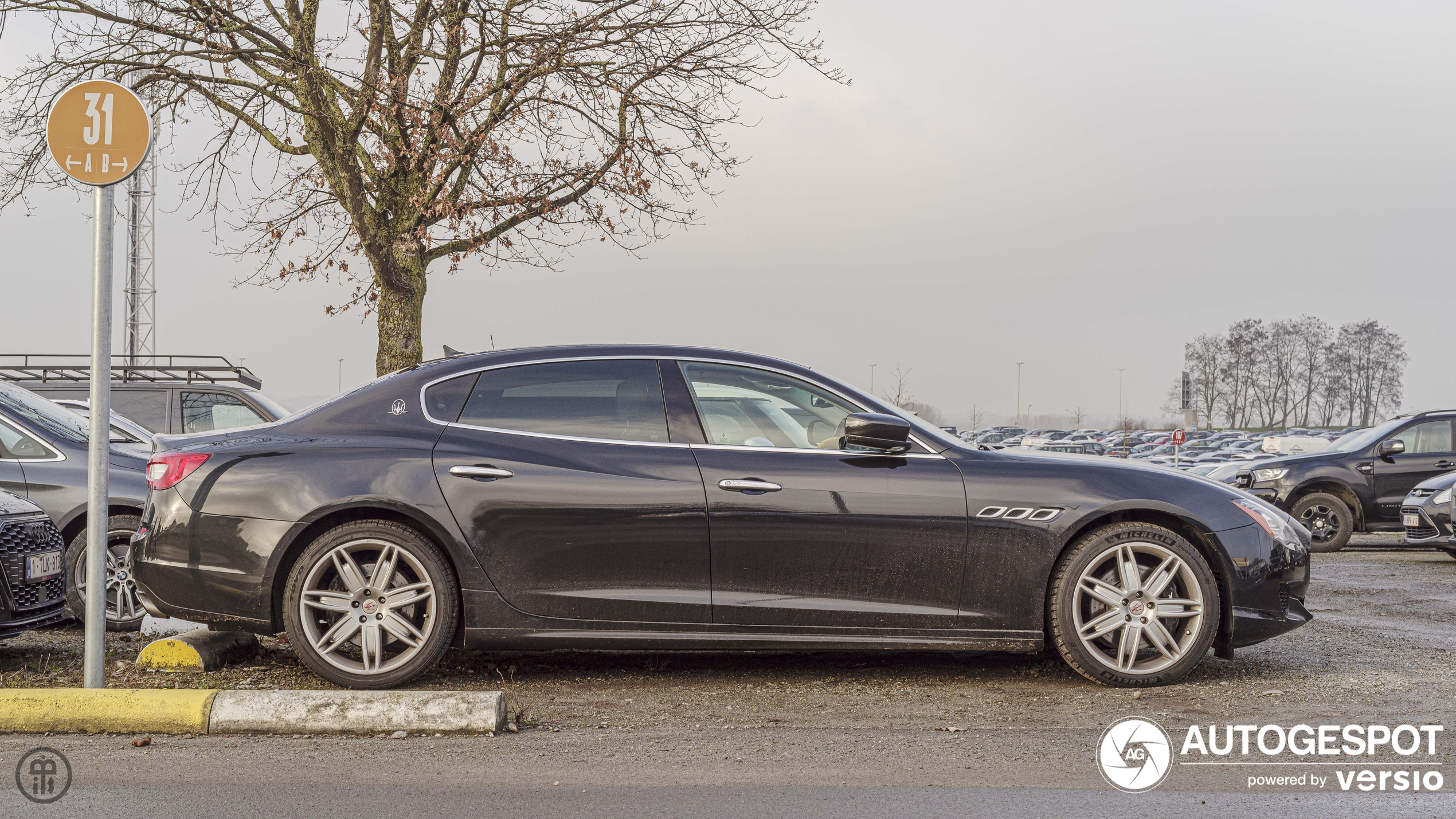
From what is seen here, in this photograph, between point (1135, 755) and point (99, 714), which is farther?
point (99, 714)

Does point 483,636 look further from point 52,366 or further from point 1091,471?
point 52,366

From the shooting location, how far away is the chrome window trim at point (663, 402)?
16.3 ft

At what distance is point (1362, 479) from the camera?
13516mm

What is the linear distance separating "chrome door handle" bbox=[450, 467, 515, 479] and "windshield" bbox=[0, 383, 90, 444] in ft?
11.5

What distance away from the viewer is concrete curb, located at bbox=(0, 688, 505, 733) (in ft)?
14.0

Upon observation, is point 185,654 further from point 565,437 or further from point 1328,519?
point 1328,519

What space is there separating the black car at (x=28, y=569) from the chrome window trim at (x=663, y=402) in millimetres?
2183

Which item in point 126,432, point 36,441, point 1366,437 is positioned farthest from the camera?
point 1366,437

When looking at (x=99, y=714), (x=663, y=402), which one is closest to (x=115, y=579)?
(x=99, y=714)

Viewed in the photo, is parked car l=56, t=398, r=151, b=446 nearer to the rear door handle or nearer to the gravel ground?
the gravel ground

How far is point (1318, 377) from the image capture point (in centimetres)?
8906

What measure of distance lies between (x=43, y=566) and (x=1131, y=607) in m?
5.30

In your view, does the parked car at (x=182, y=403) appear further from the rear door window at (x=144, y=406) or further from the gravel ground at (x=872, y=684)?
the gravel ground at (x=872, y=684)

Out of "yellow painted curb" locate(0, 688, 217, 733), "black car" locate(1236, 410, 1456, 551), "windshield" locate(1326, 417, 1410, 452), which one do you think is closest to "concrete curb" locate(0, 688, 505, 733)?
"yellow painted curb" locate(0, 688, 217, 733)
